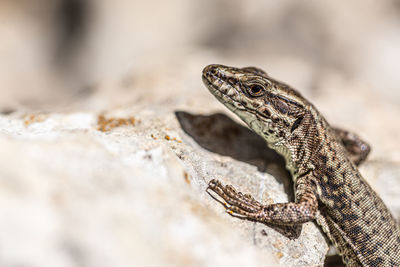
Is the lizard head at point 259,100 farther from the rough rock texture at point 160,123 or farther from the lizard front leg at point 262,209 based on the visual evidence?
the lizard front leg at point 262,209

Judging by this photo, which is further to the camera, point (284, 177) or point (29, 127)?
point (284, 177)

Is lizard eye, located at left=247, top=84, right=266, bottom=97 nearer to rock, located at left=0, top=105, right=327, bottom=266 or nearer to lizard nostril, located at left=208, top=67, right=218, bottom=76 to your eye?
lizard nostril, located at left=208, top=67, right=218, bottom=76

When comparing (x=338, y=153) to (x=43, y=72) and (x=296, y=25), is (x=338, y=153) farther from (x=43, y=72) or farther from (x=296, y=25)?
(x=43, y=72)

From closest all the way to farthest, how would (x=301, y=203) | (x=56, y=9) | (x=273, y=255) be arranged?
(x=273, y=255) < (x=301, y=203) < (x=56, y=9)

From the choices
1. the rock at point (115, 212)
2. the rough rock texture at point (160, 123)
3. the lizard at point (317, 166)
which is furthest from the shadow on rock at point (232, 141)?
the rock at point (115, 212)

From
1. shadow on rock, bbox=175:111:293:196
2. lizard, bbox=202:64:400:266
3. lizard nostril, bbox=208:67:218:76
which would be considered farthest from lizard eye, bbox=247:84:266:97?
shadow on rock, bbox=175:111:293:196

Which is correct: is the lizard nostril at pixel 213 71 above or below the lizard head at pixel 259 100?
above

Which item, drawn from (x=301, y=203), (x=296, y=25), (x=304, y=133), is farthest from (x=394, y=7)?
A: (x=301, y=203)

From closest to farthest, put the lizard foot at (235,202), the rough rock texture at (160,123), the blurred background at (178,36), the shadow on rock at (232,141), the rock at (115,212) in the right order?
the rock at (115,212)
the rough rock texture at (160,123)
the lizard foot at (235,202)
the shadow on rock at (232,141)
the blurred background at (178,36)
